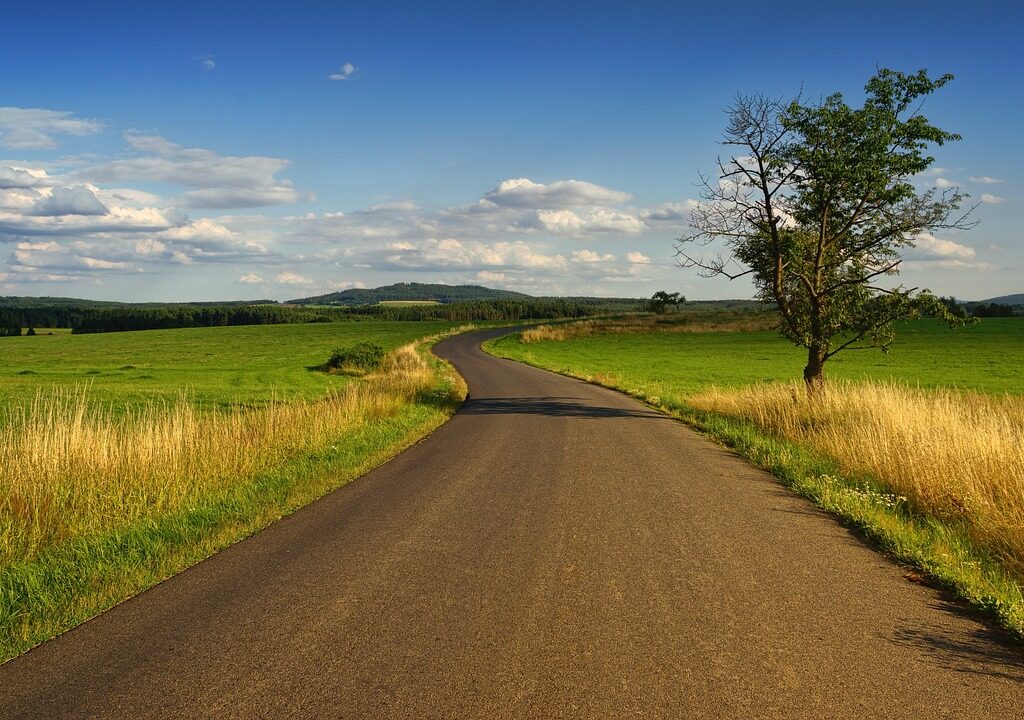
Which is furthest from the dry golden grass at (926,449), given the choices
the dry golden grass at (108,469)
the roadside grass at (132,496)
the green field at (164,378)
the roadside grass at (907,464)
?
the green field at (164,378)

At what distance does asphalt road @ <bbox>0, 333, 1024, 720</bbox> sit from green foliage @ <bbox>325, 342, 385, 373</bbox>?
34.2 m

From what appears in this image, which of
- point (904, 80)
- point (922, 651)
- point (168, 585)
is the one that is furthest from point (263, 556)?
point (904, 80)

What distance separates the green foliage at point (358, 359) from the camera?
137 feet

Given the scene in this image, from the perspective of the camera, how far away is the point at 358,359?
42.2 metres

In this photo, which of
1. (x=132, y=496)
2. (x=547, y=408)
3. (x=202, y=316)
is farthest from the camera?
(x=202, y=316)

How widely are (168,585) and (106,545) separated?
1652 mm

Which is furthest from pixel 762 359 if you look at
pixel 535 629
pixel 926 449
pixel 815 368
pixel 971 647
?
pixel 535 629

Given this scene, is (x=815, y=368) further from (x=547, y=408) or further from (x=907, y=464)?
(x=907, y=464)

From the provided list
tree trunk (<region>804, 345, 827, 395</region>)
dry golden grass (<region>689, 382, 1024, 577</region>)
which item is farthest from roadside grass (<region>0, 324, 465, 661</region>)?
tree trunk (<region>804, 345, 827, 395</region>)

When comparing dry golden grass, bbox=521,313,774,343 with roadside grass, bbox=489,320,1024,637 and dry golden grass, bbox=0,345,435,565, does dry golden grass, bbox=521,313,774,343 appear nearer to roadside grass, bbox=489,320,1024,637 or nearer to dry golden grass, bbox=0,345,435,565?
roadside grass, bbox=489,320,1024,637

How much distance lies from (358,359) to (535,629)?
39.0 meters

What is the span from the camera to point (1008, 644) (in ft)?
15.0

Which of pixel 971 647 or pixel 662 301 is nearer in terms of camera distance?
pixel 971 647

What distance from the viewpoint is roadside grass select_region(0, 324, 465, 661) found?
5684mm
